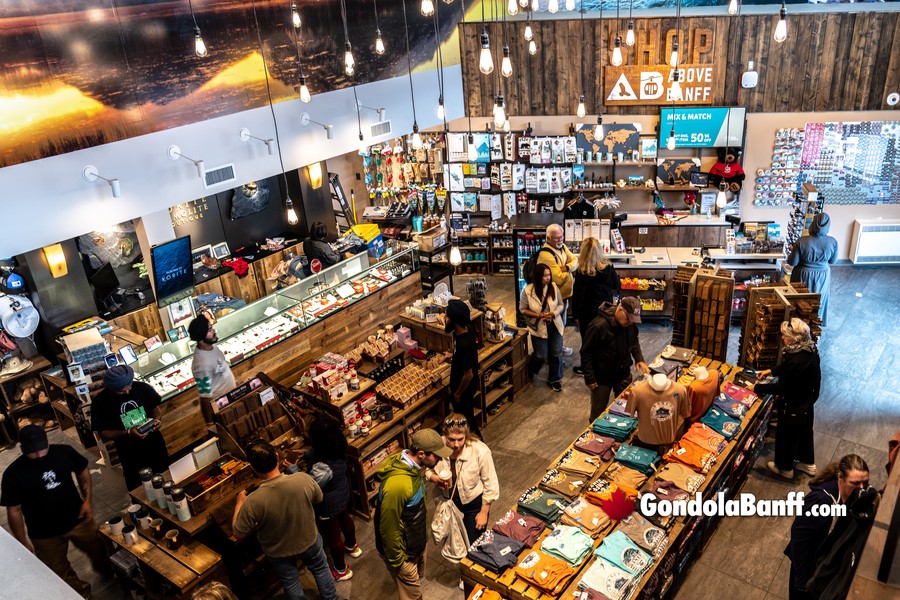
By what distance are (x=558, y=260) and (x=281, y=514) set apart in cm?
474

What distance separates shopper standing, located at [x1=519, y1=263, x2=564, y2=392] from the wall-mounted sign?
14.6 ft

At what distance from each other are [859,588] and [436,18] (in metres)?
10.3

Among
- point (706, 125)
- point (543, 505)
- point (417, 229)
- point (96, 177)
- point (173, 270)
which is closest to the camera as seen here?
point (543, 505)

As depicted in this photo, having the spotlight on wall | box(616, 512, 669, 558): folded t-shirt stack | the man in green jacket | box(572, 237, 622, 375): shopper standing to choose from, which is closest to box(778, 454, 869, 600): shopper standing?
box(616, 512, 669, 558): folded t-shirt stack

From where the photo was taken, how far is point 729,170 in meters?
10.6

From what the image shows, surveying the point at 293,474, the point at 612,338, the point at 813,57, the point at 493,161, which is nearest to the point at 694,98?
the point at 813,57

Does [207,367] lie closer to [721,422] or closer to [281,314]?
[281,314]

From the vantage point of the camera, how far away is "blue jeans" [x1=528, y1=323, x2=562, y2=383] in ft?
26.5

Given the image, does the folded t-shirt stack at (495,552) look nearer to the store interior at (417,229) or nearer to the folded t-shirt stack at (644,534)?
the store interior at (417,229)

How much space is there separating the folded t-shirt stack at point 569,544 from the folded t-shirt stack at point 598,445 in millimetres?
970

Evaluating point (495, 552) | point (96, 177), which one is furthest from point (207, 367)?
point (495, 552)

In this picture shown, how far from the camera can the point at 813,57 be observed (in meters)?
10.2

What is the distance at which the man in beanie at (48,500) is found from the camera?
5066 mm

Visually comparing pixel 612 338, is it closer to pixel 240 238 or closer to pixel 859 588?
pixel 859 588
